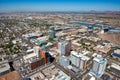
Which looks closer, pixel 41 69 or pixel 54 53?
pixel 41 69

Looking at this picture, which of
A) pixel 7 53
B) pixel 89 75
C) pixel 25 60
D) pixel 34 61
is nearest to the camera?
pixel 89 75

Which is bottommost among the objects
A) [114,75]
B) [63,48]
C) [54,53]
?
[114,75]

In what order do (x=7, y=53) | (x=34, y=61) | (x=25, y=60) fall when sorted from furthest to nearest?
(x=7, y=53) → (x=25, y=60) → (x=34, y=61)

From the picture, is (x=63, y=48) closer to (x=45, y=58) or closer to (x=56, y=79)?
(x=45, y=58)

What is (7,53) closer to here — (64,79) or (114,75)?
(64,79)

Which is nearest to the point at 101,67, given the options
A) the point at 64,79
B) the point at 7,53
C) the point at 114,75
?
the point at 114,75

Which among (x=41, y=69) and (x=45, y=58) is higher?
(x=45, y=58)

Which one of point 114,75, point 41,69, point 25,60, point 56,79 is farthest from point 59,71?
point 114,75

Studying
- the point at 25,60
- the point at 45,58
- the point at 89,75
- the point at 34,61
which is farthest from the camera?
the point at 25,60

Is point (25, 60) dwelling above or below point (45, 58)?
below
